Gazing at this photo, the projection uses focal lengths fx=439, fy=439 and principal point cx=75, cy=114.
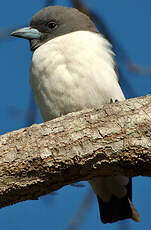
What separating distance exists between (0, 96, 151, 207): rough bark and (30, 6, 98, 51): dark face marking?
233 cm

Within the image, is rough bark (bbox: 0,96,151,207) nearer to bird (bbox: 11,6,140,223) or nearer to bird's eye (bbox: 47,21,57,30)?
bird (bbox: 11,6,140,223)

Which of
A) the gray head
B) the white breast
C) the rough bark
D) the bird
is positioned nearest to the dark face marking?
the gray head

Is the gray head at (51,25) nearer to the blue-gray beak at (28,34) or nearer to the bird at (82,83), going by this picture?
the blue-gray beak at (28,34)

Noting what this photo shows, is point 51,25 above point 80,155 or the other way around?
above

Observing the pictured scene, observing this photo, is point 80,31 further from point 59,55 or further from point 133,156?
point 133,156

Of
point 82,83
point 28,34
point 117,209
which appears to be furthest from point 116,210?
point 28,34

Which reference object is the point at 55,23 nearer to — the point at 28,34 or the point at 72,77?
the point at 28,34

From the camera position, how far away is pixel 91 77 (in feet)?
16.0

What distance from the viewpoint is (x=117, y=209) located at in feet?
17.4

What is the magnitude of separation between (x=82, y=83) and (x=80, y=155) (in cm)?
150

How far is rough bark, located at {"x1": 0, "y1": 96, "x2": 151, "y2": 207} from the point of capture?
3.50 meters

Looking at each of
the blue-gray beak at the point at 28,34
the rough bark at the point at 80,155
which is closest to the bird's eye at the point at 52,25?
the blue-gray beak at the point at 28,34

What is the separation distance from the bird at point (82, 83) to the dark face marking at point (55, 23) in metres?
0.16

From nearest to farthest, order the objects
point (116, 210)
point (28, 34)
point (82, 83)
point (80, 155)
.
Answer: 1. point (80, 155)
2. point (82, 83)
3. point (116, 210)
4. point (28, 34)
